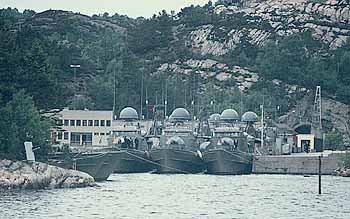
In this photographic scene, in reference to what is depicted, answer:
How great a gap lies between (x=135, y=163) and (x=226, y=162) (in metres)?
10.2

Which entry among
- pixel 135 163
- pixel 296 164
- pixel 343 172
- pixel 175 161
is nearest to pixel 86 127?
pixel 135 163

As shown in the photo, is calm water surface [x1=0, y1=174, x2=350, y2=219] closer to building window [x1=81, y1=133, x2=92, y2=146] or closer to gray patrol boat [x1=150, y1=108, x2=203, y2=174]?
gray patrol boat [x1=150, y1=108, x2=203, y2=174]

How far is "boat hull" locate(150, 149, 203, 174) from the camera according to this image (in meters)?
119

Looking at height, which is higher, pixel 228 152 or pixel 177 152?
pixel 228 152

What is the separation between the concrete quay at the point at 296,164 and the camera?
393 feet

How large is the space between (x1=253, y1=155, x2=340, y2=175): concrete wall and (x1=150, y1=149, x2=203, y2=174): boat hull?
7.62 meters

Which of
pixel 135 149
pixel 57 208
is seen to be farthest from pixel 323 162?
pixel 57 208

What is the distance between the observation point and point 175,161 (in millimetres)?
119812

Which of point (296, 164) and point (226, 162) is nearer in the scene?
point (226, 162)

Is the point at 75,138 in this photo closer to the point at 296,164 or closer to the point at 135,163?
the point at 135,163

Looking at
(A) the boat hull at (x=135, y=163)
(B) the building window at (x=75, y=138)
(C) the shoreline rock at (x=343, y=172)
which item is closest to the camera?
(C) the shoreline rock at (x=343, y=172)

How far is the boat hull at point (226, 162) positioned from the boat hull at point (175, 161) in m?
1.26

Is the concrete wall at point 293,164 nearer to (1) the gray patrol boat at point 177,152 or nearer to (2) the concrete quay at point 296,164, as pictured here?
(2) the concrete quay at point 296,164

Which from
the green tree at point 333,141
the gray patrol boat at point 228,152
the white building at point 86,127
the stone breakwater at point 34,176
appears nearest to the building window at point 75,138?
the white building at point 86,127
